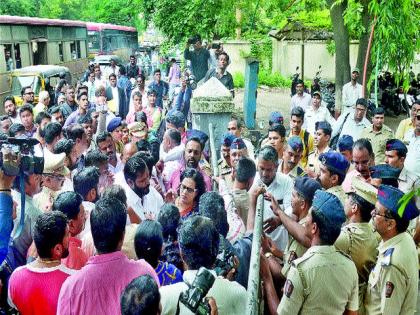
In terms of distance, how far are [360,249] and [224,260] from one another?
103cm

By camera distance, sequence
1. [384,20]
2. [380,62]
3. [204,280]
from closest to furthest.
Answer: [204,280]
[384,20]
[380,62]

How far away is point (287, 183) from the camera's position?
14.8ft

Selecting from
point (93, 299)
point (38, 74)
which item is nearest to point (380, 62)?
point (93, 299)

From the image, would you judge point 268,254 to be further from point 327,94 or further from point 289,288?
point 327,94

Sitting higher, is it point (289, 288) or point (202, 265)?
point (202, 265)

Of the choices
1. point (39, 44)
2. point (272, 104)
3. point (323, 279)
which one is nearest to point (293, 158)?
point (323, 279)

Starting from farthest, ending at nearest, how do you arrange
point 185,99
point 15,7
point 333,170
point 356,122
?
point 15,7 < point 185,99 < point 356,122 < point 333,170

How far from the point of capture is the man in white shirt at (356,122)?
6.99 m

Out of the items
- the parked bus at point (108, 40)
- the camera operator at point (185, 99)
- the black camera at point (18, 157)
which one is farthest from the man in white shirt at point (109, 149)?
the parked bus at point (108, 40)

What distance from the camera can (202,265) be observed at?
8.52ft

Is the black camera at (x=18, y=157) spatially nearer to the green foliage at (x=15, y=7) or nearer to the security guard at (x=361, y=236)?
the security guard at (x=361, y=236)

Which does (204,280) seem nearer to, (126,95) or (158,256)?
(158,256)

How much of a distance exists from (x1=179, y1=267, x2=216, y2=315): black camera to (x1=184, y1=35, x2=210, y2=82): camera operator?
8.65m

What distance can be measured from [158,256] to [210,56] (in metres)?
7.93
